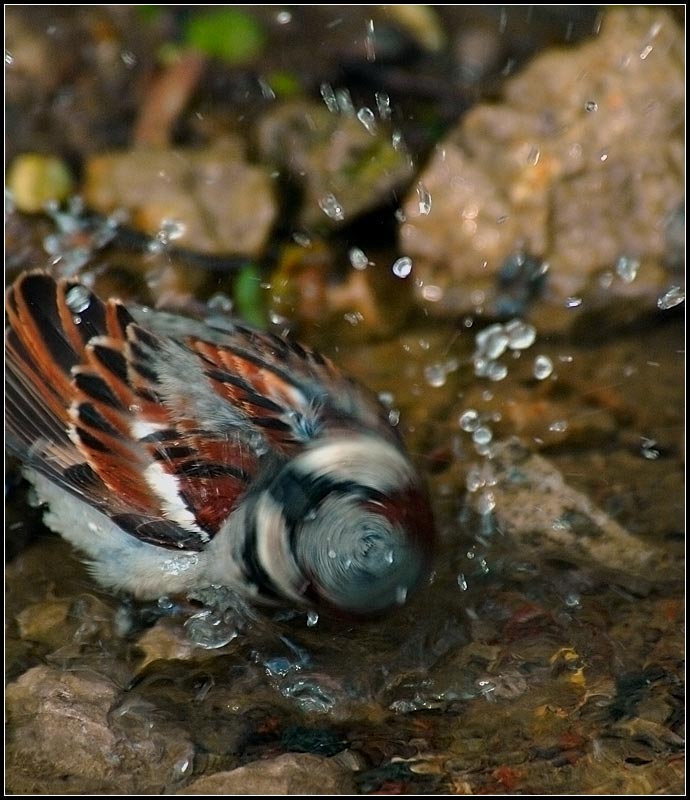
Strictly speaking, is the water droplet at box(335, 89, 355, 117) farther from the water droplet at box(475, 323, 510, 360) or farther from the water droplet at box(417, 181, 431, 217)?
the water droplet at box(475, 323, 510, 360)

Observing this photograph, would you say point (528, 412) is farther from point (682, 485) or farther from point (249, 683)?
point (249, 683)

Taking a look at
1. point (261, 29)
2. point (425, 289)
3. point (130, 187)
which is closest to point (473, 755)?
point (425, 289)

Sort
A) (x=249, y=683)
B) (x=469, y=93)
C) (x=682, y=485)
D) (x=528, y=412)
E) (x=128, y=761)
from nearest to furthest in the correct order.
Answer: (x=128, y=761) → (x=249, y=683) → (x=682, y=485) → (x=528, y=412) → (x=469, y=93)

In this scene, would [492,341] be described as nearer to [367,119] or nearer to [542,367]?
[542,367]

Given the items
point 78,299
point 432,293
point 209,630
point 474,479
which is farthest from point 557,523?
point 78,299

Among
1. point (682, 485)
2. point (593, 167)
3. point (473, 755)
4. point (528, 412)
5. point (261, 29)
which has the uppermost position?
point (261, 29)

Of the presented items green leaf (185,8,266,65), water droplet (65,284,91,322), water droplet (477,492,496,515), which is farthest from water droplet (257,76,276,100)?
water droplet (477,492,496,515)
